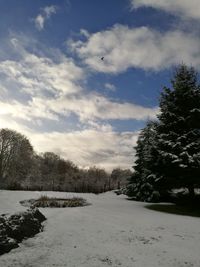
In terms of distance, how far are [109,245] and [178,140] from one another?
11103 mm

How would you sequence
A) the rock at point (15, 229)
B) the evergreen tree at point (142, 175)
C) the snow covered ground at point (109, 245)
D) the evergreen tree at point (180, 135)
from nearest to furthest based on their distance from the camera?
the snow covered ground at point (109, 245)
the rock at point (15, 229)
the evergreen tree at point (180, 135)
the evergreen tree at point (142, 175)

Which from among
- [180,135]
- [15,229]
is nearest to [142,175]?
[180,135]

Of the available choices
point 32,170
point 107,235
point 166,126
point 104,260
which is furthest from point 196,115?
point 32,170

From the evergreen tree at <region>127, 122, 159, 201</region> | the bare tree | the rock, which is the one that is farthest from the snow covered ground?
the bare tree

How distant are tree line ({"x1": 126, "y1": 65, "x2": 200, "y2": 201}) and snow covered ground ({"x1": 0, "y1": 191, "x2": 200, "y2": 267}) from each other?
17.7 ft

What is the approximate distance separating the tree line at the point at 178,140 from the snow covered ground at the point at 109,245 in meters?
5.39

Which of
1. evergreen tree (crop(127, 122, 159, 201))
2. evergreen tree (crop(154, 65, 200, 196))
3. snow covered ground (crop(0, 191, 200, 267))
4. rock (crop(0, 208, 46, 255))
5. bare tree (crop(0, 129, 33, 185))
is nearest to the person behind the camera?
snow covered ground (crop(0, 191, 200, 267))

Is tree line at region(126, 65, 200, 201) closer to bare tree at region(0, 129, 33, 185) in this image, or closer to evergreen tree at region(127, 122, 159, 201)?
evergreen tree at region(127, 122, 159, 201)

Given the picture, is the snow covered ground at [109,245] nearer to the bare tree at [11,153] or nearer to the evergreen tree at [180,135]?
the evergreen tree at [180,135]

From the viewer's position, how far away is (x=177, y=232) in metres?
10.9

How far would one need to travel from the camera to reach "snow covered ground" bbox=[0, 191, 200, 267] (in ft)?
23.4

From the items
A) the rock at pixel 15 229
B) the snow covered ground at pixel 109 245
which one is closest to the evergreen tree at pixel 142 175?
the snow covered ground at pixel 109 245

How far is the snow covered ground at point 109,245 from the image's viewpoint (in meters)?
7.12

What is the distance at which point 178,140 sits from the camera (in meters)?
18.3
